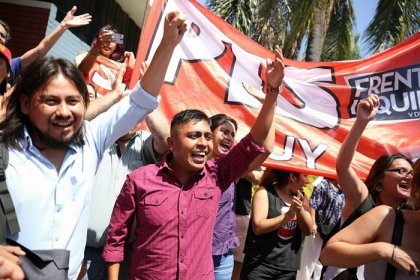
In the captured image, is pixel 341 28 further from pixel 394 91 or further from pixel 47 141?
pixel 47 141

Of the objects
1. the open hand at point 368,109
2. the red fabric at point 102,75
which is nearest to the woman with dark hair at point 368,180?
the open hand at point 368,109

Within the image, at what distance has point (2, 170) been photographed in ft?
5.08

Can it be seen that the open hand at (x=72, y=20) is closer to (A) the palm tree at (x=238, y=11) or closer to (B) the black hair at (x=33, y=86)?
(B) the black hair at (x=33, y=86)

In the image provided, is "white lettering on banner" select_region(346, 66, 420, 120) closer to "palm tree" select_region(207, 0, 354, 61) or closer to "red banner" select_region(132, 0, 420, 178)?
"red banner" select_region(132, 0, 420, 178)

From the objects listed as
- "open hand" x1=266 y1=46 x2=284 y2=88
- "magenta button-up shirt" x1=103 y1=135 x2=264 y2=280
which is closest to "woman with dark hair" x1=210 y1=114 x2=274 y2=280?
"magenta button-up shirt" x1=103 y1=135 x2=264 y2=280

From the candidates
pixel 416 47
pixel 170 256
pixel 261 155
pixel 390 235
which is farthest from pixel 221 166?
pixel 416 47

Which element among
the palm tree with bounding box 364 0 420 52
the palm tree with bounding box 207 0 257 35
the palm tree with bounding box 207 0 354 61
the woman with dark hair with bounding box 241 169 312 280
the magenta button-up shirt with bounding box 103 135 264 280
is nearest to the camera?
the magenta button-up shirt with bounding box 103 135 264 280

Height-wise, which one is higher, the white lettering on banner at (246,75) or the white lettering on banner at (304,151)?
the white lettering on banner at (246,75)

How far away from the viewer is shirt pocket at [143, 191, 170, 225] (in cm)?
219

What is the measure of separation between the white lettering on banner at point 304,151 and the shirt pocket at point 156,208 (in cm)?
146

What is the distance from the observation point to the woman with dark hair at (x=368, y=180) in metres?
2.47

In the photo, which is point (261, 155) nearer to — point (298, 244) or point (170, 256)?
point (170, 256)

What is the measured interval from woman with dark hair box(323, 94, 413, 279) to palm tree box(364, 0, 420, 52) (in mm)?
11841

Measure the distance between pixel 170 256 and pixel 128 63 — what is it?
178 cm
